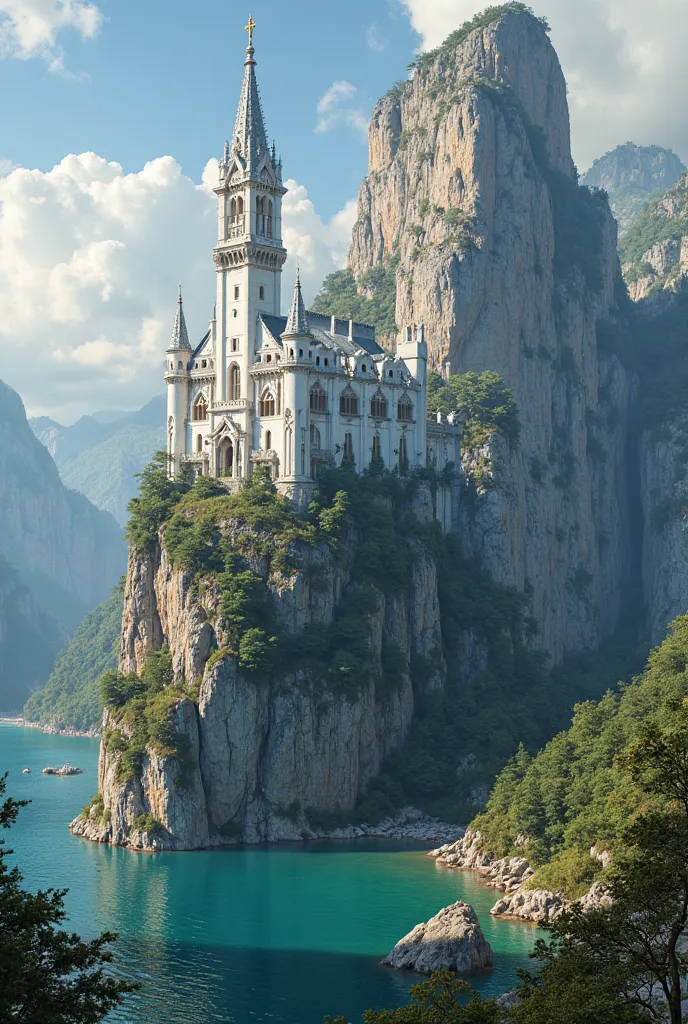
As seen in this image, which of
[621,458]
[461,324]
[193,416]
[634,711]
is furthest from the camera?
[621,458]

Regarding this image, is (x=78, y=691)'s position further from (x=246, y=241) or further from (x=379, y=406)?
(x=246, y=241)

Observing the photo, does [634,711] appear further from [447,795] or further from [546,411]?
[546,411]

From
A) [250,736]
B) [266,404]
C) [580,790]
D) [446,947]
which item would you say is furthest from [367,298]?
[446,947]

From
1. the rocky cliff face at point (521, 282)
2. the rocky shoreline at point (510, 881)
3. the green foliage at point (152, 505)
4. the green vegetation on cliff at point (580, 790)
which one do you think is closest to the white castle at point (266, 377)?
the green foliage at point (152, 505)

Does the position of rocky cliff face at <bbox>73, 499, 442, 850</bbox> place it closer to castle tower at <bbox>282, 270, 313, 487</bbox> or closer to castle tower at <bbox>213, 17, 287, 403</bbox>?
castle tower at <bbox>282, 270, 313, 487</bbox>

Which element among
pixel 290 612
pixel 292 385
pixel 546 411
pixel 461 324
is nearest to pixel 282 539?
pixel 290 612

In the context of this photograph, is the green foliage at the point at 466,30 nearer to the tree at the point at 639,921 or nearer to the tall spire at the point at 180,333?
the tall spire at the point at 180,333

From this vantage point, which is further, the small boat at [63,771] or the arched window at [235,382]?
the small boat at [63,771]

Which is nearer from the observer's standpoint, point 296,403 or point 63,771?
point 296,403
